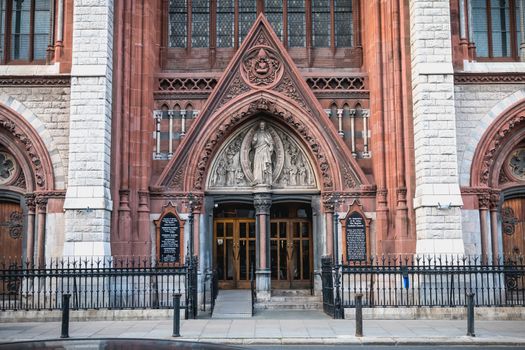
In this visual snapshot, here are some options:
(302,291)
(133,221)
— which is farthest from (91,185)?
(302,291)

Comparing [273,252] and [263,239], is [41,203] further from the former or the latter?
[273,252]

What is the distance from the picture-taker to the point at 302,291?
2220 centimetres

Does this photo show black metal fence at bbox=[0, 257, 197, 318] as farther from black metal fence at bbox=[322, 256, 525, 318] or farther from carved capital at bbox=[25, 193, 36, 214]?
black metal fence at bbox=[322, 256, 525, 318]

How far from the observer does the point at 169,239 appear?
2152 cm

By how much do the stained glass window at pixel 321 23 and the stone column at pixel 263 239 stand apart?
21.3 feet

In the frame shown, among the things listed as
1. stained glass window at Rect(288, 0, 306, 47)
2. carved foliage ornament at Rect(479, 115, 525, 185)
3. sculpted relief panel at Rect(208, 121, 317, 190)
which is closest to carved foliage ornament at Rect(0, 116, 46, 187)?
sculpted relief panel at Rect(208, 121, 317, 190)

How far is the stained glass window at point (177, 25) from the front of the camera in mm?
23781

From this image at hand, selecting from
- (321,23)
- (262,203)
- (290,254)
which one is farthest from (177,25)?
(290,254)

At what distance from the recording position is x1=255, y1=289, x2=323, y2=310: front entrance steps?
2033 centimetres

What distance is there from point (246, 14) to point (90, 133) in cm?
816

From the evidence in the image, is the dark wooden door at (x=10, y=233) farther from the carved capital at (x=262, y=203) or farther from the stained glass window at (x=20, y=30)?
the carved capital at (x=262, y=203)

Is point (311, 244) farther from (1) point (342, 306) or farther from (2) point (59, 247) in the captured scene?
(2) point (59, 247)

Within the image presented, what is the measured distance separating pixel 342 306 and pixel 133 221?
7.98 meters

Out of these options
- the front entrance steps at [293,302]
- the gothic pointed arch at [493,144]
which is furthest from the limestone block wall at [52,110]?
the gothic pointed arch at [493,144]
